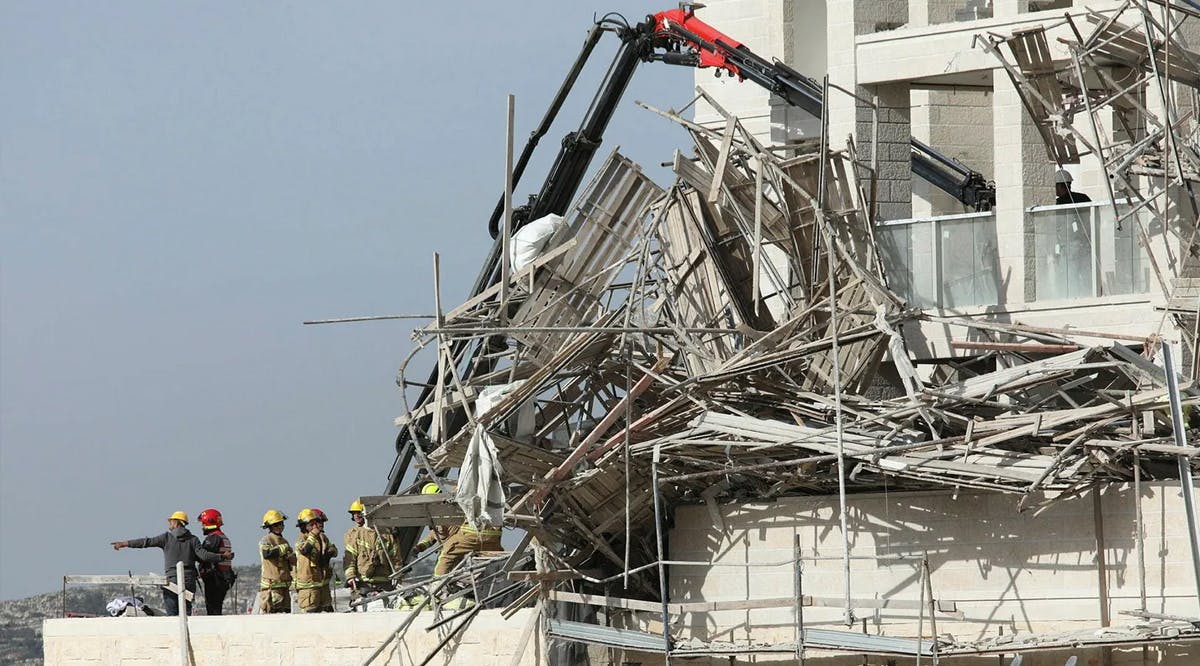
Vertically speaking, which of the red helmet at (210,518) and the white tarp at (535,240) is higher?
the white tarp at (535,240)

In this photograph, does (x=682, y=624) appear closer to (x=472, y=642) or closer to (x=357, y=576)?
(x=472, y=642)

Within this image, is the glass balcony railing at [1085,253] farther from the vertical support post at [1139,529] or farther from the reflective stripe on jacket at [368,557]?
the reflective stripe on jacket at [368,557]

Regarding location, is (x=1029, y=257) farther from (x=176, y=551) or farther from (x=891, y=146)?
(x=176, y=551)

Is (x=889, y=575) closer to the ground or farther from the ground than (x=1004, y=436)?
closer to the ground

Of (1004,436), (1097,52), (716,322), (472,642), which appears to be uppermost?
(1097,52)

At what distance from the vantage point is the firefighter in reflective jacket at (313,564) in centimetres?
2197

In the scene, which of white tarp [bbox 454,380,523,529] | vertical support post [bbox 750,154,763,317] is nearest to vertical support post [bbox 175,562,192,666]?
white tarp [bbox 454,380,523,529]

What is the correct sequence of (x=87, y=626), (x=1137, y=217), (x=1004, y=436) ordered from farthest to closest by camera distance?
(x=87, y=626) → (x=1137, y=217) → (x=1004, y=436)

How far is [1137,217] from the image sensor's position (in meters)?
20.7

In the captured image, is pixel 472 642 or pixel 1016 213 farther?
pixel 1016 213

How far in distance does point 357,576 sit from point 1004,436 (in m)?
8.35

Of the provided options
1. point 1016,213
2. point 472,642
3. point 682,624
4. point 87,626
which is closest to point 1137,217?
point 1016,213

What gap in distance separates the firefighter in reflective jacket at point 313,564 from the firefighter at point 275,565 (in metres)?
0.39

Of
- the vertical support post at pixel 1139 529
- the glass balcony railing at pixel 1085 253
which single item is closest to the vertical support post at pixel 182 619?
the glass balcony railing at pixel 1085 253
